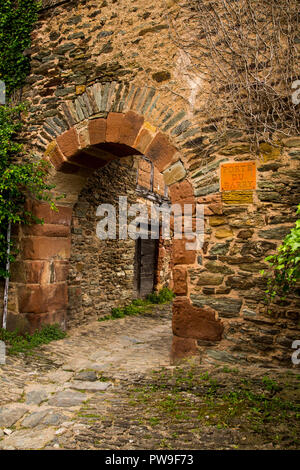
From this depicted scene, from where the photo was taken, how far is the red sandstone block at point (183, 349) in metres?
3.59

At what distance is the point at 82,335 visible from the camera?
521 cm

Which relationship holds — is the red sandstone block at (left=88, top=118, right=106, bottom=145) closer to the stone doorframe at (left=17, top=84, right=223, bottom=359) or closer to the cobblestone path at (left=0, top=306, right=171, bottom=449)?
the stone doorframe at (left=17, top=84, right=223, bottom=359)

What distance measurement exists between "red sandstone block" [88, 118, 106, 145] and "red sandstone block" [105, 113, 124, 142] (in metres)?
0.06

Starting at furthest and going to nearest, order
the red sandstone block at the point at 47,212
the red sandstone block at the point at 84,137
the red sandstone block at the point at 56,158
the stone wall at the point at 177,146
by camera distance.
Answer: the red sandstone block at the point at 47,212 < the red sandstone block at the point at 56,158 < the red sandstone block at the point at 84,137 < the stone wall at the point at 177,146

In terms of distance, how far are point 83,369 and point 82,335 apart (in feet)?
4.85

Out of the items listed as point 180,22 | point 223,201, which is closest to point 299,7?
point 180,22

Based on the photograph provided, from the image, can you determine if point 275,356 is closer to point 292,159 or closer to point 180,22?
point 292,159

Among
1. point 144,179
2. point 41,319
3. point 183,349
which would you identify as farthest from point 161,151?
point 144,179

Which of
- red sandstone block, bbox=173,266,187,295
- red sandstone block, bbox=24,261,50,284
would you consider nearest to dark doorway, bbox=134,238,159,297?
red sandstone block, bbox=24,261,50,284

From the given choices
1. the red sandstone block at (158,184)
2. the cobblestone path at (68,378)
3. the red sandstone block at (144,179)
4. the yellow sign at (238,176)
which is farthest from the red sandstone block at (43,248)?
the red sandstone block at (158,184)

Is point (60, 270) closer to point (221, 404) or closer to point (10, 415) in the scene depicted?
point (10, 415)

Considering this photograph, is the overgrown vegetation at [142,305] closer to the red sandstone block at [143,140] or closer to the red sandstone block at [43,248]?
the red sandstone block at [43,248]

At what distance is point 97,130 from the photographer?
4438 millimetres

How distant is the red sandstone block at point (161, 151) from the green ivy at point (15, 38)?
7.92 feet
